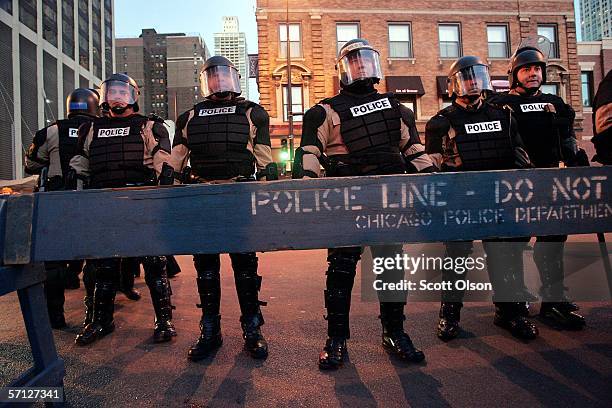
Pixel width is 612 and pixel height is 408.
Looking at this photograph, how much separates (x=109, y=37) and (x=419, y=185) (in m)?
56.2

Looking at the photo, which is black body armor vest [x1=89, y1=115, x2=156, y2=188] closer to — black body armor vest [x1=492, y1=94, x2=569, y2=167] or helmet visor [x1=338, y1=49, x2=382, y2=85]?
helmet visor [x1=338, y1=49, x2=382, y2=85]

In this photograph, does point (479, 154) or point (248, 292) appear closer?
point (248, 292)

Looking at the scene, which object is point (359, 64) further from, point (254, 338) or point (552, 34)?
point (552, 34)

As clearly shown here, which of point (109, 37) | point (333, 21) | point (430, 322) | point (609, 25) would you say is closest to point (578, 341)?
point (430, 322)

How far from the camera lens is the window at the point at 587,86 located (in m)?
21.9

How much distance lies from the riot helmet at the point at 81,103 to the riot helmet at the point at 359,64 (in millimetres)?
3079

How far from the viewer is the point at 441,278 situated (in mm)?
2990

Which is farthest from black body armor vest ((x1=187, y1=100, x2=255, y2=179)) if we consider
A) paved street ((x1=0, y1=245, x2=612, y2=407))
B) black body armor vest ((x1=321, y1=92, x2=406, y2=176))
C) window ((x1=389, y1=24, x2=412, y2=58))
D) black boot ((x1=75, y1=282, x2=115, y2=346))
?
window ((x1=389, y1=24, x2=412, y2=58))

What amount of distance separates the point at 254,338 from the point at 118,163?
1922 mm

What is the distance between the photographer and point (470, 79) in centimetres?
331

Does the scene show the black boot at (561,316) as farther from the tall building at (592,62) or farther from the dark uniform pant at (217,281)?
the tall building at (592,62)

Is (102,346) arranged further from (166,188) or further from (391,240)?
(391,240)

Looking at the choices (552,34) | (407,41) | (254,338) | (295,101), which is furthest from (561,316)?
(552,34)

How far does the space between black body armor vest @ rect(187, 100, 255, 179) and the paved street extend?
1.39 meters
